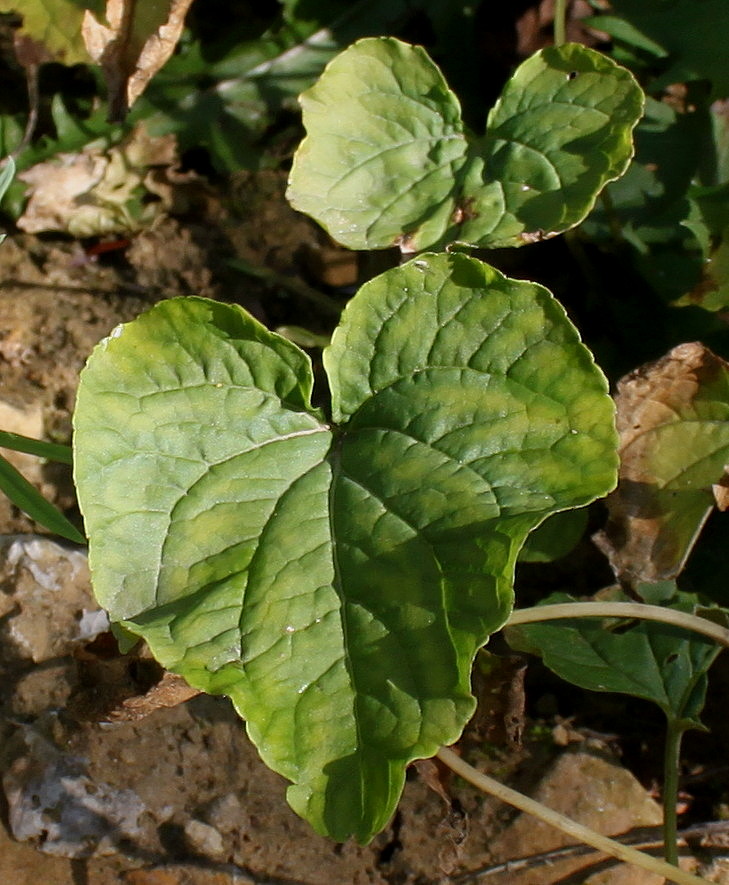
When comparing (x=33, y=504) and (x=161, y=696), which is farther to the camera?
(x=33, y=504)

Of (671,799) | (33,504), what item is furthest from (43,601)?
(671,799)

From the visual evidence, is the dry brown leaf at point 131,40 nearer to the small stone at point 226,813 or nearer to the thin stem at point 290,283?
the thin stem at point 290,283

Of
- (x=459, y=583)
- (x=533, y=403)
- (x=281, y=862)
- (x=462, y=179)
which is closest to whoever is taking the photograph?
(x=459, y=583)

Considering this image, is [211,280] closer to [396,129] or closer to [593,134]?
[396,129]

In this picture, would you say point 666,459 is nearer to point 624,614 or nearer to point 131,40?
point 624,614

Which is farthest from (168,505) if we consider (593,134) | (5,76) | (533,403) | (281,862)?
(5,76)

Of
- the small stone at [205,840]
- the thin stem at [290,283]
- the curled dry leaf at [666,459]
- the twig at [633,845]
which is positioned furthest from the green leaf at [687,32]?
the small stone at [205,840]
